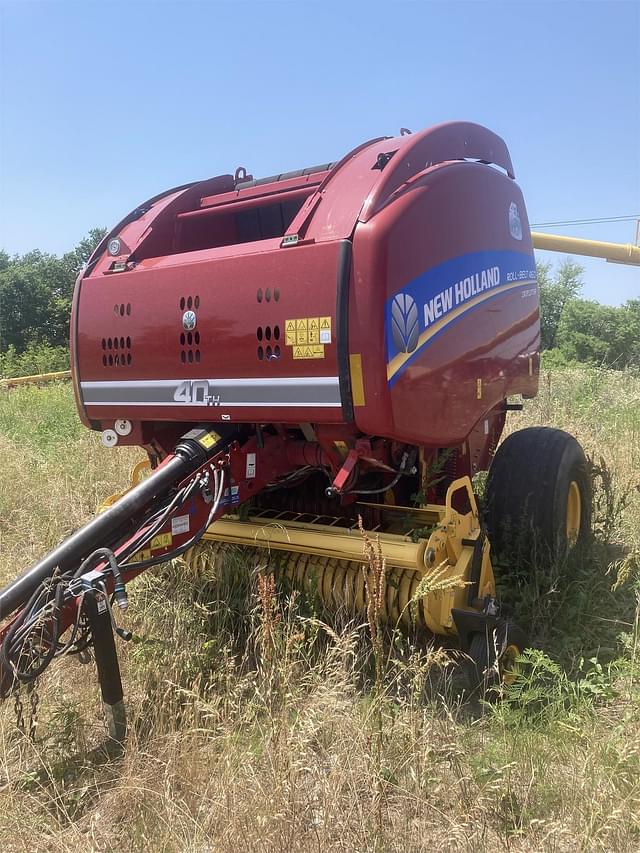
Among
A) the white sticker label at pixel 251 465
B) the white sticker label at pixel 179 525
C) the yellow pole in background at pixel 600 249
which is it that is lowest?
the white sticker label at pixel 179 525

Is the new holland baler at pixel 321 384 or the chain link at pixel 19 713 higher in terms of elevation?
the new holland baler at pixel 321 384

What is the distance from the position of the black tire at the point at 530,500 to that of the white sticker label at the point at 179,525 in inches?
70.9

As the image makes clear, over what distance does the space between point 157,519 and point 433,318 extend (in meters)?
1.46

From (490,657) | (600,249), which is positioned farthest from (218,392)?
(600,249)

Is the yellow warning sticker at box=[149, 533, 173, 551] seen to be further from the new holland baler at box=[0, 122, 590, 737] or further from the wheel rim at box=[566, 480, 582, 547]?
the wheel rim at box=[566, 480, 582, 547]

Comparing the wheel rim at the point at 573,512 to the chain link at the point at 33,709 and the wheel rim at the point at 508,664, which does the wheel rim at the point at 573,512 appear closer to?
the wheel rim at the point at 508,664

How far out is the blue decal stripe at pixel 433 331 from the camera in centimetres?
257

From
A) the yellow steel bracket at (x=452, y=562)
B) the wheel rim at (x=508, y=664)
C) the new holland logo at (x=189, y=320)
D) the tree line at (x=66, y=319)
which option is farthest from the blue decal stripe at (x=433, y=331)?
the tree line at (x=66, y=319)

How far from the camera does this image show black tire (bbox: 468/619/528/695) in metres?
2.68

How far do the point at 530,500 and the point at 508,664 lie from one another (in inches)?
41.0

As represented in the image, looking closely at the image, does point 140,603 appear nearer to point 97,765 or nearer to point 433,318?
point 97,765

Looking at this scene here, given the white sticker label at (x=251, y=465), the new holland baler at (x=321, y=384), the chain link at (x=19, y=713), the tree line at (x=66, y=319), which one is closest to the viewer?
the chain link at (x=19, y=713)

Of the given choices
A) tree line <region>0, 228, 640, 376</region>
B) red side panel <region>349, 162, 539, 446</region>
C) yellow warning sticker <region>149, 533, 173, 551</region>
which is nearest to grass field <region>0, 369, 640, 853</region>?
yellow warning sticker <region>149, 533, 173, 551</region>

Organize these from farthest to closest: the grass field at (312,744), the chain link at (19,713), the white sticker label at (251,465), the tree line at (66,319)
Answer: the tree line at (66,319)
the white sticker label at (251,465)
the chain link at (19,713)
the grass field at (312,744)
